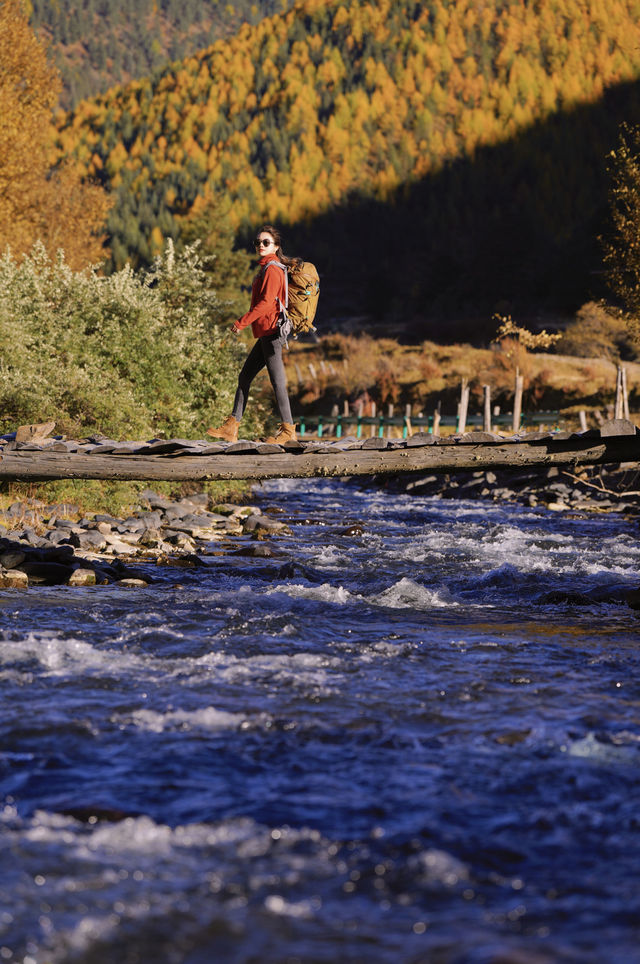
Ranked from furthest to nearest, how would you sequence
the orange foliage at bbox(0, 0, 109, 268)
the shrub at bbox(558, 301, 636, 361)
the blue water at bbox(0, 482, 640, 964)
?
the shrub at bbox(558, 301, 636, 361) < the orange foliage at bbox(0, 0, 109, 268) < the blue water at bbox(0, 482, 640, 964)

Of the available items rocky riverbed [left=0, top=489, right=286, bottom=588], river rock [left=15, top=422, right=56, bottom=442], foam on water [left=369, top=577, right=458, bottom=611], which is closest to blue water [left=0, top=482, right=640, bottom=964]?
foam on water [left=369, top=577, right=458, bottom=611]

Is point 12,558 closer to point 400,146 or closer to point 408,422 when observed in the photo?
point 408,422

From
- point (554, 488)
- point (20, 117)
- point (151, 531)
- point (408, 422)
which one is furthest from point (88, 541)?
point (408, 422)

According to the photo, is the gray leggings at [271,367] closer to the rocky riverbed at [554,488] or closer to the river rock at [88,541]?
the river rock at [88,541]

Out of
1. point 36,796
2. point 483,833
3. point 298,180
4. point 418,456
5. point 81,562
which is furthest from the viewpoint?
point 298,180

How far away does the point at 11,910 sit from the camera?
399cm

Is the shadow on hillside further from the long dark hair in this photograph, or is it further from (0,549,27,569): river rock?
the long dark hair

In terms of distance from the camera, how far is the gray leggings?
10.1m

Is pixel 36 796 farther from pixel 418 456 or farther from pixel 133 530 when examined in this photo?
pixel 133 530

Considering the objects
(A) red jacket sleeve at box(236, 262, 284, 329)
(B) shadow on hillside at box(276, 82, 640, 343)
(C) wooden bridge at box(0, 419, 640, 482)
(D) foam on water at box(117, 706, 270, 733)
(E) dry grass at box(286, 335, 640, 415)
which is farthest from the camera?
(B) shadow on hillside at box(276, 82, 640, 343)

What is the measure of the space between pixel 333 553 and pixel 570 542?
4.74 meters

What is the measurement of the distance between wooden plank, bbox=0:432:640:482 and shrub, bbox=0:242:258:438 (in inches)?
228

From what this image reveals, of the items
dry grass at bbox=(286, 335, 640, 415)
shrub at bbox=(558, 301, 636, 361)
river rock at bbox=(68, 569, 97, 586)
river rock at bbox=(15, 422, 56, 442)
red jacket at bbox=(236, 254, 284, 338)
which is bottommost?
river rock at bbox=(68, 569, 97, 586)

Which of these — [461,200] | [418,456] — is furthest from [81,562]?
[461,200]
